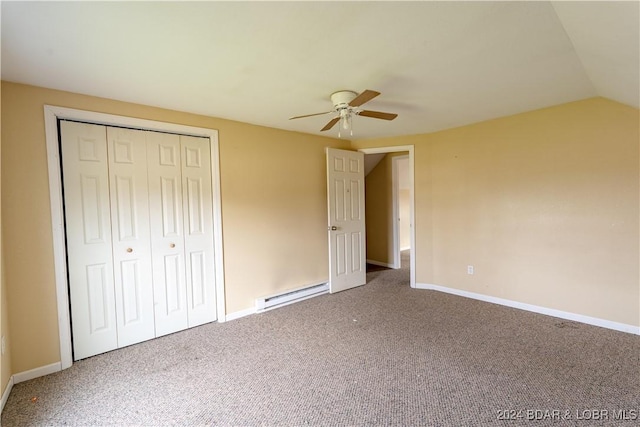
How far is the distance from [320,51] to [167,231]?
86.7 inches

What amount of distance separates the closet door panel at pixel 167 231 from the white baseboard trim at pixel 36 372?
735 mm

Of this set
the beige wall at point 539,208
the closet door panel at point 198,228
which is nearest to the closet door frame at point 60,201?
the closet door panel at point 198,228

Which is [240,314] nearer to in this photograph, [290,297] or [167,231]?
[290,297]

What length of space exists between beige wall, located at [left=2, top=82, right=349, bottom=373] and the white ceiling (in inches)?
13.1

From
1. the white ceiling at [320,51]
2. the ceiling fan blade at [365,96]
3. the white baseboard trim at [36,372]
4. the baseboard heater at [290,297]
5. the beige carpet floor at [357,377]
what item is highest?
the white ceiling at [320,51]

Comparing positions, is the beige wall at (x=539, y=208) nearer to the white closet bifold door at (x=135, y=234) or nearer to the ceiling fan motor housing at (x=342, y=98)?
the ceiling fan motor housing at (x=342, y=98)

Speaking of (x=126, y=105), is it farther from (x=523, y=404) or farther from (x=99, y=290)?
(x=523, y=404)

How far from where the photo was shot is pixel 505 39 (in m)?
1.70

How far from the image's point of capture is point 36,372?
2217mm

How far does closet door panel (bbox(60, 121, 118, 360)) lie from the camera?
2383mm

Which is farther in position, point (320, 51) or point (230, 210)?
point (230, 210)

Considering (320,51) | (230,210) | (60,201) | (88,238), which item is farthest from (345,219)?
(60,201)

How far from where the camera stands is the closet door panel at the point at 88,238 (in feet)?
7.82

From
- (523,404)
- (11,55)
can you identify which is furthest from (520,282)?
(11,55)
